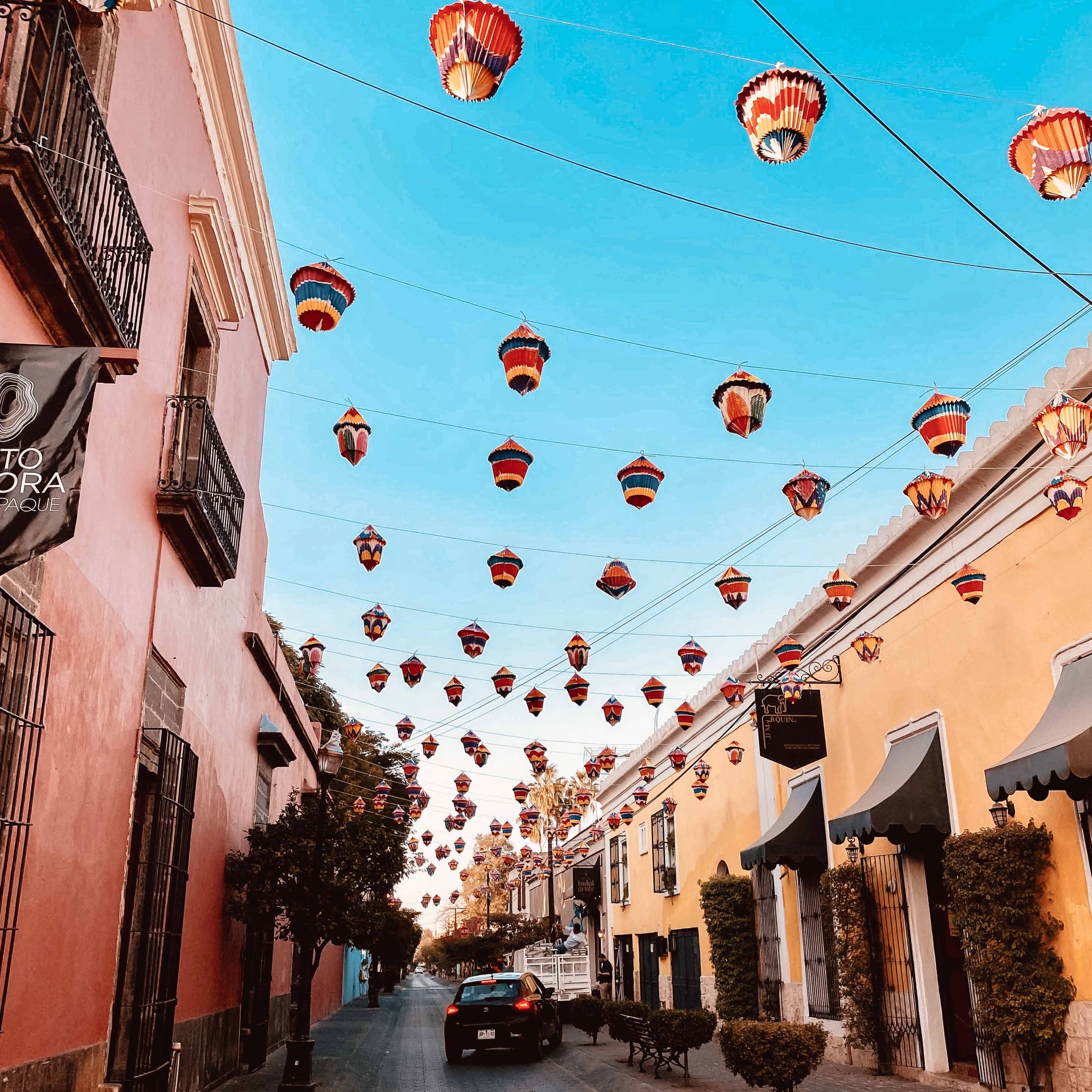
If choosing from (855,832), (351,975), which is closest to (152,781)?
(855,832)

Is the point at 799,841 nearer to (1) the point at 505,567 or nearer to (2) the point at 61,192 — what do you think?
(1) the point at 505,567

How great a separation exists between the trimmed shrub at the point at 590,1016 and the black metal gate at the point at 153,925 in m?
11.3

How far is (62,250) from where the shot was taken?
5.35 meters

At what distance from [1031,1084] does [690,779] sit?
14404mm

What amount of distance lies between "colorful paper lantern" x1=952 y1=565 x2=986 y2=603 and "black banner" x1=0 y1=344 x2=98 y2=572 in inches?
374

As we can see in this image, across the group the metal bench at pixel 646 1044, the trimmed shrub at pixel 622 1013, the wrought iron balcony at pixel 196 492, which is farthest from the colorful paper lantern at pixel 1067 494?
the trimmed shrub at pixel 622 1013

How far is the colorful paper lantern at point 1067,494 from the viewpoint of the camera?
30.3 ft

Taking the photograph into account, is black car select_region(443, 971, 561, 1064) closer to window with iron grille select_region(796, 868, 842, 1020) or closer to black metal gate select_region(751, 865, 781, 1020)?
black metal gate select_region(751, 865, 781, 1020)

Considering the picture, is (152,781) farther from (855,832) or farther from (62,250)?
(855,832)

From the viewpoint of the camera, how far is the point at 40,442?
13.7ft

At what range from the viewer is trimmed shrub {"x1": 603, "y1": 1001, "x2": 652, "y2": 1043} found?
14.4 metres

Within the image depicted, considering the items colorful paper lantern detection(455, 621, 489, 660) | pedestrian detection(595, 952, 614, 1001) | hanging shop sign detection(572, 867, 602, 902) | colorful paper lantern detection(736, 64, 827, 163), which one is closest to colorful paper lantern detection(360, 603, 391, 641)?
colorful paper lantern detection(455, 621, 489, 660)

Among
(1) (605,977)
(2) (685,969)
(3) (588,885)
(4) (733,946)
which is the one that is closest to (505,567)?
(4) (733,946)

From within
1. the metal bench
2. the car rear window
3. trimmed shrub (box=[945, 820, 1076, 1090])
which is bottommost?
the metal bench
